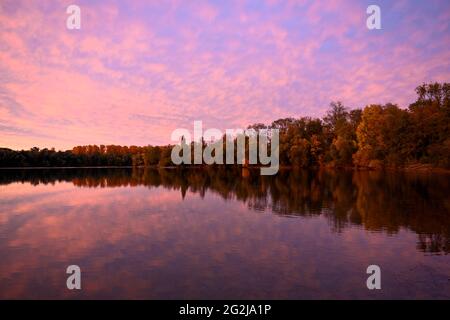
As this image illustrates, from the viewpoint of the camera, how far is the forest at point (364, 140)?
2889 inches

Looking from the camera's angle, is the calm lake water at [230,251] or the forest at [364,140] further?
the forest at [364,140]

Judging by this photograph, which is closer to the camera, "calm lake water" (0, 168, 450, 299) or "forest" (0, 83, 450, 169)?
"calm lake water" (0, 168, 450, 299)

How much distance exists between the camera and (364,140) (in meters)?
90.2

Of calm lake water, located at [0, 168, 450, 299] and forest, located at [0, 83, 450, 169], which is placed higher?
forest, located at [0, 83, 450, 169]

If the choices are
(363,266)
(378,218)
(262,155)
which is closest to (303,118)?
(262,155)

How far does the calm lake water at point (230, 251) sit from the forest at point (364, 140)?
2231 inches

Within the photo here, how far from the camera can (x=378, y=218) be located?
65.5 feet

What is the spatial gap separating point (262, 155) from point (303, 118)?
73.3 ft

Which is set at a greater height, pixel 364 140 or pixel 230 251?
pixel 364 140

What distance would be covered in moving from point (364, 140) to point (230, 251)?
8590 cm

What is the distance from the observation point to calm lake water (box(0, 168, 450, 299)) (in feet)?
32.5

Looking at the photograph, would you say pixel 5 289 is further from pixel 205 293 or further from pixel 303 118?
pixel 303 118

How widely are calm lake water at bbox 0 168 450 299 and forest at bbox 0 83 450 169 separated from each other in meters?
56.7

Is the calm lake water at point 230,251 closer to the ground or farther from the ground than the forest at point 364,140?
closer to the ground
